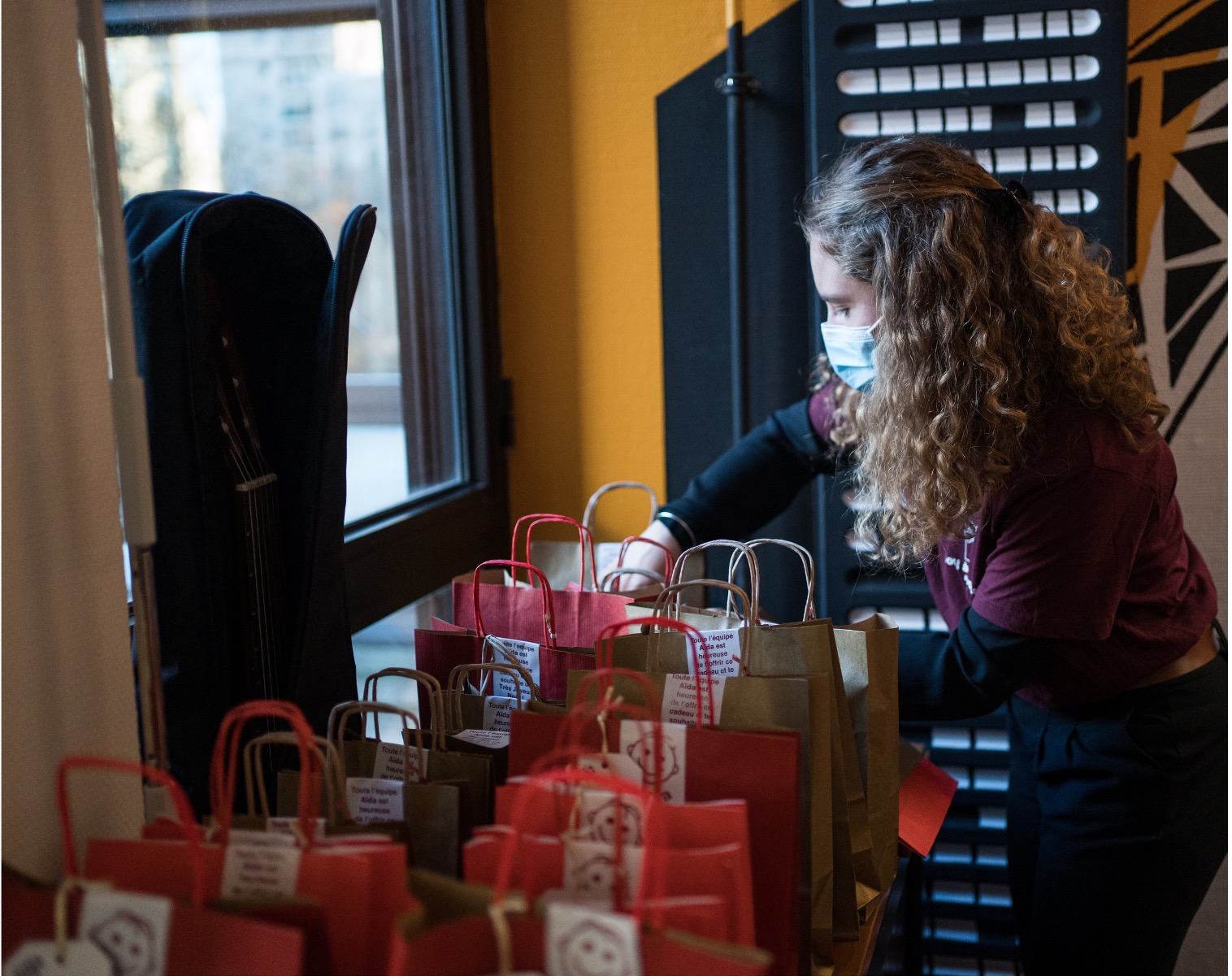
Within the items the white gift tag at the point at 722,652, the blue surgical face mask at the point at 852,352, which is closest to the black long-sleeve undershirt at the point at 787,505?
the blue surgical face mask at the point at 852,352

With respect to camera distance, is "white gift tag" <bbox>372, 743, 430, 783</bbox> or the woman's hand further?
the woman's hand

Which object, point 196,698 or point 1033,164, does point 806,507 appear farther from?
point 196,698

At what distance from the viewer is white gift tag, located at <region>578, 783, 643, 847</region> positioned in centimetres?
75

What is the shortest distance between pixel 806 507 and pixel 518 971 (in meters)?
1.45

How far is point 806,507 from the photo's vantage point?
2.00 m

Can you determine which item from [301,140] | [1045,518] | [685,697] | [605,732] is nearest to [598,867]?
[605,732]

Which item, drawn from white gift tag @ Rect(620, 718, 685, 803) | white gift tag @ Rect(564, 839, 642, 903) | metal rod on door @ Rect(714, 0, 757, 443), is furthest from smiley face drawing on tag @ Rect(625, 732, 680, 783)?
metal rod on door @ Rect(714, 0, 757, 443)

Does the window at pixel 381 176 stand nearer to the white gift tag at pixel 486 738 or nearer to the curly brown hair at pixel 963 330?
the white gift tag at pixel 486 738

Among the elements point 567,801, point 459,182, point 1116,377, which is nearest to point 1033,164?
point 1116,377

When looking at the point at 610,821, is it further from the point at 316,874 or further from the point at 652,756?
the point at 316,874

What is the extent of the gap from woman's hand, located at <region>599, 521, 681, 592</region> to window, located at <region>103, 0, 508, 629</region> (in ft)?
1.30

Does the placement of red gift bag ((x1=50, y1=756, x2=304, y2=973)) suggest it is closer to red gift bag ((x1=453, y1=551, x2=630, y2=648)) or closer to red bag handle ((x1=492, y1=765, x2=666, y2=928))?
red bag handle ((x1=492, y1=765, x2=666, y2=928))

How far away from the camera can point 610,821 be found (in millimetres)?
752

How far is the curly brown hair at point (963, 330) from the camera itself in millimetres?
1241
